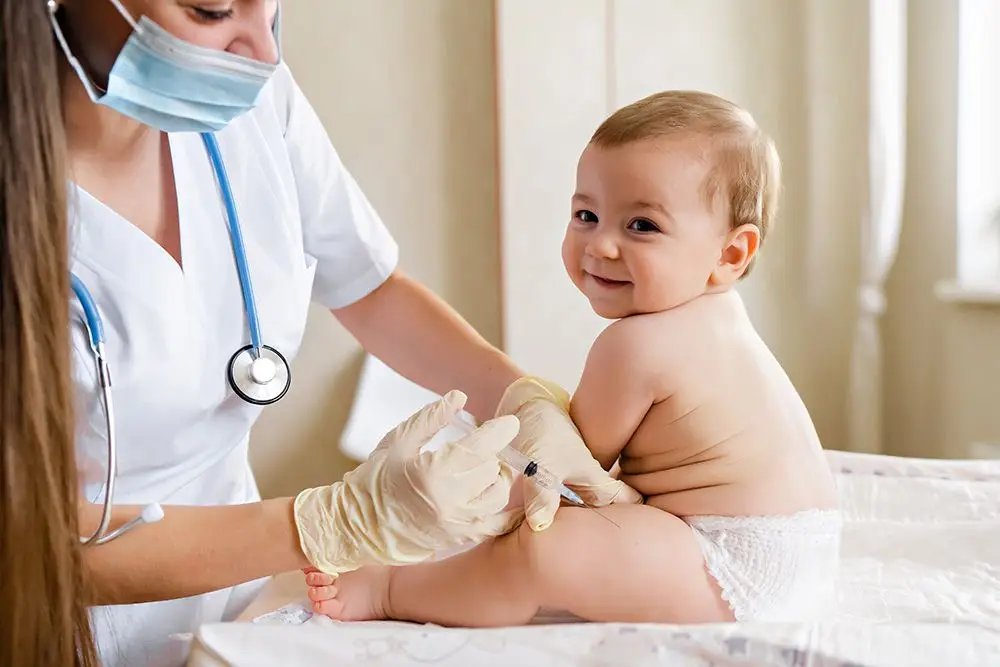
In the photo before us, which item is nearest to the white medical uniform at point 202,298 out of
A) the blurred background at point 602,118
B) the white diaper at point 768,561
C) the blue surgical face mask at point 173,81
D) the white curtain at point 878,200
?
the blue surgical face mask at point 173,81

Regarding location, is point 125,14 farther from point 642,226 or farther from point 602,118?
point 602,118

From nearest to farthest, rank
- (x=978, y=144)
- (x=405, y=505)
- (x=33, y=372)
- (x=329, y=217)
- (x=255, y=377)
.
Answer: (x=33, y=372), (x=405, y=505), (x=255, y=377), (x=329, y=217), (x=978, y=144)

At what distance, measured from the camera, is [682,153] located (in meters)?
1.13

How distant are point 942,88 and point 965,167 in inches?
Answer: 9.5

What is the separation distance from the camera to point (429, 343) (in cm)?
147

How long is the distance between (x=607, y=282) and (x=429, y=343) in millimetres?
366

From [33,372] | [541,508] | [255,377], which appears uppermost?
[33,372]

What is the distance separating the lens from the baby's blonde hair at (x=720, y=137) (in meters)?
1.14

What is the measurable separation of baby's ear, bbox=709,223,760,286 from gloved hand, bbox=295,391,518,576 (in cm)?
36

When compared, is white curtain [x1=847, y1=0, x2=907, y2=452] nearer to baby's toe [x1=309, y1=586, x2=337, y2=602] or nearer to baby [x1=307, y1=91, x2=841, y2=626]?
baby [x1=307, y1=91, x2=841, y2=626]

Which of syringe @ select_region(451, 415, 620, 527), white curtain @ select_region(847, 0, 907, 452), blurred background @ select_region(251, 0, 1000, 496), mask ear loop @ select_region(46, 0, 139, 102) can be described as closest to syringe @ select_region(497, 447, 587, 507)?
syringe @ select_region(451, 415, 620, 527)

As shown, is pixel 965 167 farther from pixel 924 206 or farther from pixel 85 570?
pixel 85 570

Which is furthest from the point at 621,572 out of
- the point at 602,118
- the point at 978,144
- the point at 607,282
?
the point at 978,144

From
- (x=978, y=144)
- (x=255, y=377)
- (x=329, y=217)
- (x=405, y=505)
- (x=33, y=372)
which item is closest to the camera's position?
(x=33, y=372)
